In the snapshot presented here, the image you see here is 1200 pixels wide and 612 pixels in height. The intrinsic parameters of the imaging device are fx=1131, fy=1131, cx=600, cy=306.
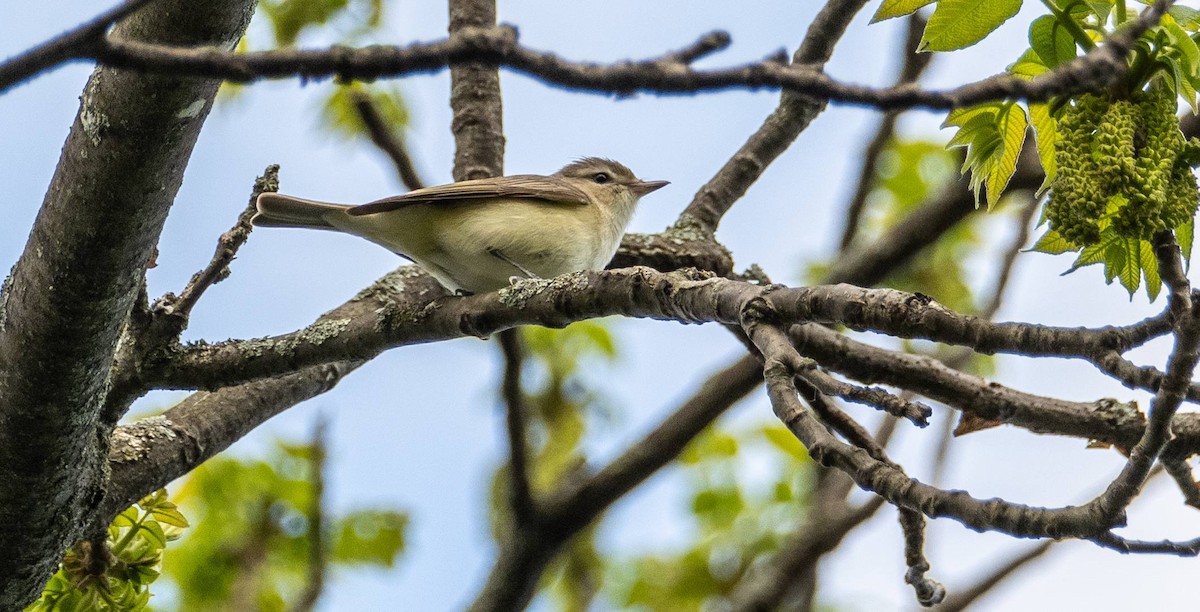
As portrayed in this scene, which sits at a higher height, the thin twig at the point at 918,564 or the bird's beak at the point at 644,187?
the bird's beak at the point at 644,187

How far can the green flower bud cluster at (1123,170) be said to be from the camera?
224cm

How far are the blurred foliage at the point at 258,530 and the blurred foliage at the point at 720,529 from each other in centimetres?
155

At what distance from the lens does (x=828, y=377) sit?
2.47m

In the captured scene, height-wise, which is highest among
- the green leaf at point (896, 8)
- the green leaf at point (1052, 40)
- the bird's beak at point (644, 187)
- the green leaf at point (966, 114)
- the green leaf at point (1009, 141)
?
the bird's beak at point (644, 187)

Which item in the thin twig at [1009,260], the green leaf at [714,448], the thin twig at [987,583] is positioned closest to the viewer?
the thin twig at [987,583]

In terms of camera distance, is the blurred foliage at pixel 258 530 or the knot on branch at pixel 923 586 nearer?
the knot on branch at pixel 923 586

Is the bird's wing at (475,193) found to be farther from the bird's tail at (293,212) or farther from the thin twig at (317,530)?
the thin twig at (317,530)

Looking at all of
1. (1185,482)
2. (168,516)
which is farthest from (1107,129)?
(168,516)

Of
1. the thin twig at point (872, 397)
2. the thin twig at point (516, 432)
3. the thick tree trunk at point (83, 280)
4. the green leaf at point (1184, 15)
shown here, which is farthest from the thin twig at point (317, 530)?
the green leaf at point (1184, 15)

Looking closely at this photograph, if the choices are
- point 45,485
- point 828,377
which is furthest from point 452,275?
point 828,377

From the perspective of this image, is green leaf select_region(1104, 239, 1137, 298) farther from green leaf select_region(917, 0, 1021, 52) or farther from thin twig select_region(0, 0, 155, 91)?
thin twig select_region(0, 0, 155, 91)

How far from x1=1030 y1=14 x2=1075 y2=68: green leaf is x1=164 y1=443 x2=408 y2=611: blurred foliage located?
4.50 metres

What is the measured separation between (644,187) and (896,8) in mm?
4228

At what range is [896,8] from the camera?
271cm
